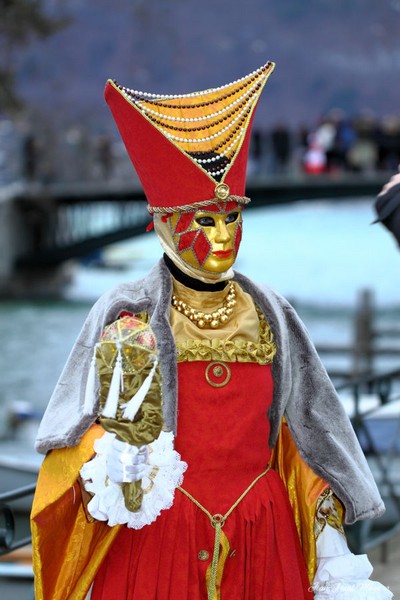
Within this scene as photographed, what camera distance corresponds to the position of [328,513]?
3221mm

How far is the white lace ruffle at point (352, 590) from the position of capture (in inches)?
121

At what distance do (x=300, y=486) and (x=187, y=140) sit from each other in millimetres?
961

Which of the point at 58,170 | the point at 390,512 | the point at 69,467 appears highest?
the point at 69,467

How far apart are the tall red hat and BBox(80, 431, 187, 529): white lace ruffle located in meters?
0.64

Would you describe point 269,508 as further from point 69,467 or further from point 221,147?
point 221,147

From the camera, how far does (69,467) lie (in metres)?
3.01

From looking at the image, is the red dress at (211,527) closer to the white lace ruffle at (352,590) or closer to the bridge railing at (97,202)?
the white lace ruffle at (352,590)

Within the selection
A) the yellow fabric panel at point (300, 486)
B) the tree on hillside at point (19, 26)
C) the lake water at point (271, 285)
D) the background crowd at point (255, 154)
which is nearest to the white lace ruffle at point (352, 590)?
the yellow fabric panel at point (300, 486)

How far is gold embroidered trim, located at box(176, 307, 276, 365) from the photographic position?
10.3ft

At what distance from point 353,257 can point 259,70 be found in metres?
44.3

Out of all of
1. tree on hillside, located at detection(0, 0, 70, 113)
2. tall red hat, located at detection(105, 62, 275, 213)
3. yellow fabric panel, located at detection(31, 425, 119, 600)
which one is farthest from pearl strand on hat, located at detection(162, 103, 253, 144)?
tree on hillside, located at detection(0, 0, 70, 113)

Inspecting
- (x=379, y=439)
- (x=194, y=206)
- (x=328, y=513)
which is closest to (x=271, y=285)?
(x=194, y=206)

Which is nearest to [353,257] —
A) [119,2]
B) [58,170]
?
[58,170]

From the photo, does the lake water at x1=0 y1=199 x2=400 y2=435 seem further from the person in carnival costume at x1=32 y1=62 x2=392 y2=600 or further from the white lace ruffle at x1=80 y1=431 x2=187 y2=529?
the white lace ruffle at x1=80 y1=431 x2=187 y2=529
